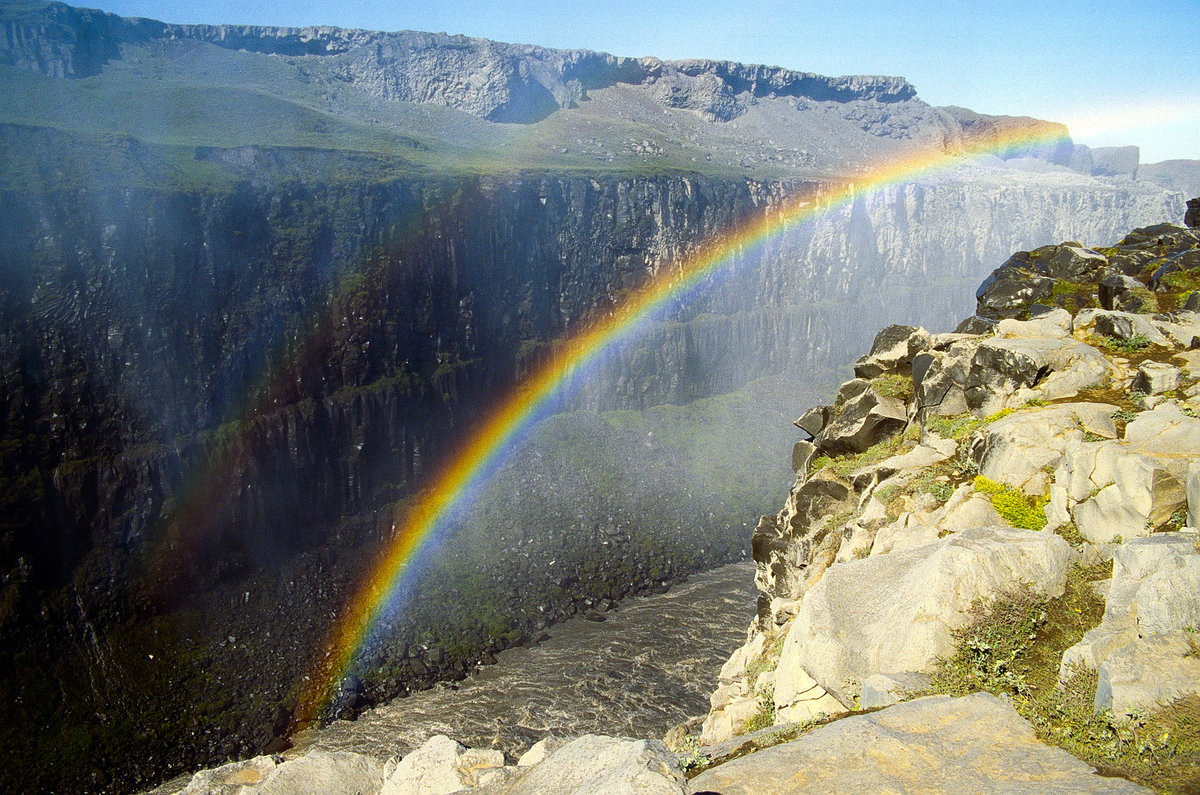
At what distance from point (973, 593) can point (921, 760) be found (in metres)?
3.42

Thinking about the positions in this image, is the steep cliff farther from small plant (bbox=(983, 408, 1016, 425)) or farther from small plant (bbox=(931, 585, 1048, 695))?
small plant (bbox=(931, 585, 1048, 695))

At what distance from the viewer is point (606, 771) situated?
6.03 m

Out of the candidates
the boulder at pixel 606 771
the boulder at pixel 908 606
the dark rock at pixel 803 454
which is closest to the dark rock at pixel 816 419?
the dark rock at pixel 803 454

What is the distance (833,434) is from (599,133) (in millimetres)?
101698

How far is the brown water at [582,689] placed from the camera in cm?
3080

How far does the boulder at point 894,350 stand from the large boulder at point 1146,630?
10418 millimetres

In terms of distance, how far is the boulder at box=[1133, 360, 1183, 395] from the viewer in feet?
42.4

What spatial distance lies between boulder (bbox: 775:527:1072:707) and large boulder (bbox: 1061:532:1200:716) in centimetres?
96

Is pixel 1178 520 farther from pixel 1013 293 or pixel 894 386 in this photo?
pixel 1013 293

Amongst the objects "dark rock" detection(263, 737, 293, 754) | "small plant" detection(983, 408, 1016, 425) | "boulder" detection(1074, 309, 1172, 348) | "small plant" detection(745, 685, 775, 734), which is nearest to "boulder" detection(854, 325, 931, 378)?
"boulder" detection(1074, 309, 1172, 348)

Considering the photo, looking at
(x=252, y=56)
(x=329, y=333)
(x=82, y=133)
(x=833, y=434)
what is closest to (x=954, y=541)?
(x=833, y=434)

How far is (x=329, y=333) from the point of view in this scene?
47.2m

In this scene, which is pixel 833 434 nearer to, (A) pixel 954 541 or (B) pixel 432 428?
(A) pixel 954 541

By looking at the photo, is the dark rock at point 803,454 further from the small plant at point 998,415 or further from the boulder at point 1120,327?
the boulder at point 1120,327
